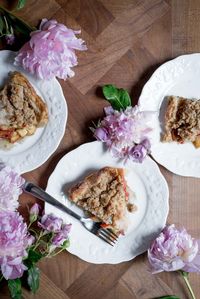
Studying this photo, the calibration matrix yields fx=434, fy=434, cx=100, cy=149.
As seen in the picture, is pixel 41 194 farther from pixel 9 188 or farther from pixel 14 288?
pixel 14 288

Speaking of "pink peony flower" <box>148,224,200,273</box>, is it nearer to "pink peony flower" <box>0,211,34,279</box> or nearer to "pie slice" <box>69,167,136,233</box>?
"pie slice" <box>69,167,136,233</box>

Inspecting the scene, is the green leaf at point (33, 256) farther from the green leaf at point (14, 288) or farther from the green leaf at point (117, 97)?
the green leaf at point (117, 97)

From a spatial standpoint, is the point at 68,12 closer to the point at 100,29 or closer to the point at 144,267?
the point at 100,29

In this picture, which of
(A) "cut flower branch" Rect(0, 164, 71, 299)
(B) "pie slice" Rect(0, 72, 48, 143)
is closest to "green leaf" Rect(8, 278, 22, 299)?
(A) "cut flower branch" Rect(0, 164, 71, 299)

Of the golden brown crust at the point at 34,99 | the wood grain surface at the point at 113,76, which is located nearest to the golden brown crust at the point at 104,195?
the wood grain surface at the point at 113,76

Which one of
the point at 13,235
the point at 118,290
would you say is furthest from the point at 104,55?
the point at 118,290

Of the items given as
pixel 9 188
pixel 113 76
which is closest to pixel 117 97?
pixel 113 76
